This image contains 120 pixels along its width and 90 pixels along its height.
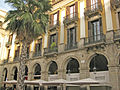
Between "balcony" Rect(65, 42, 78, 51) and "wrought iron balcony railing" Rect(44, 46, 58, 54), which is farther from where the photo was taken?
"wrought iron balcony railing" Rect(44, 46, 58, 54)

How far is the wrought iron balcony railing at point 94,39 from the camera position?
16.0 metres

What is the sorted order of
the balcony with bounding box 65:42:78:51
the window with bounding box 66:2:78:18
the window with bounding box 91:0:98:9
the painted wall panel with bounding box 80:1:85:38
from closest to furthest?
the window with bounding box 91:0:98:9 < the painted wall panel with bounding box 80:1:85:38 < the balcony with bounding box 65:42:78:51 < the window with bounding box 66:2:78:18

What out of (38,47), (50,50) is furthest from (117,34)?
(38,47)

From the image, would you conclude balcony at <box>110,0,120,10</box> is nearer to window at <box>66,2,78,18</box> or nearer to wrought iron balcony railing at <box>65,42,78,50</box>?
window at <box>66,2,78,18</box>

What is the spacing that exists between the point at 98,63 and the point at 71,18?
7.53 m

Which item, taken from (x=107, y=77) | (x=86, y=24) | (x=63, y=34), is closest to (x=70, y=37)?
(x=63, y=34)

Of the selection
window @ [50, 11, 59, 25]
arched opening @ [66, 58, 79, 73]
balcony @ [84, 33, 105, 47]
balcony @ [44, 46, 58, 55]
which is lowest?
arched opening @ [66, 58, 79, 73]

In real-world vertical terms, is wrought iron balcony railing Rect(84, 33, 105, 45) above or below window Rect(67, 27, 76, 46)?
below

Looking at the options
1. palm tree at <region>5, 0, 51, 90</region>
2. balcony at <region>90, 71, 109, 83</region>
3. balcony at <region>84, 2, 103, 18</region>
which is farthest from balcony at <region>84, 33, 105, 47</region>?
palm tree at <region>5, 0, 51, 90</region>

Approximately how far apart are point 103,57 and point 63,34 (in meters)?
7.12

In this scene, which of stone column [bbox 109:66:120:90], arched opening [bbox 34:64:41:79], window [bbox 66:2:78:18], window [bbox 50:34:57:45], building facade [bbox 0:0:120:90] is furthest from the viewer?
arched opening [bbox 34:64:41:79]

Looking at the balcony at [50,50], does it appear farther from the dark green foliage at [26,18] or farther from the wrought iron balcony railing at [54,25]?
the dark green foliage at [26,18]

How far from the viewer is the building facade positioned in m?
15.3

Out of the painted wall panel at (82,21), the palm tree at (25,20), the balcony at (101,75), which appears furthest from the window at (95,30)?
the palm tree at (25,20)
